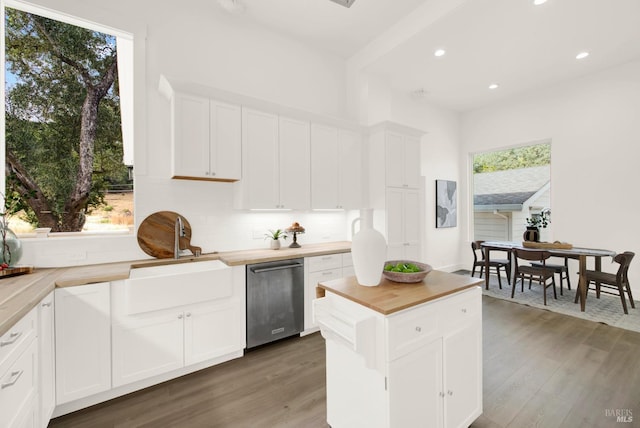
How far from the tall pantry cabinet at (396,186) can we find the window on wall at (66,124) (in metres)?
3.02

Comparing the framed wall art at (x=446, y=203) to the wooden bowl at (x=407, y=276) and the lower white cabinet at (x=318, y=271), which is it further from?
the wooden bowl at (x=407, y=276)

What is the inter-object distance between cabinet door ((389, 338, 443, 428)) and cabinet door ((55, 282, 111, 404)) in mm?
2046

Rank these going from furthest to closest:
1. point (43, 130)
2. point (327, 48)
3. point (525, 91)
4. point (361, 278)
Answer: point (525, 91), point (327, 48), point (43, 130), point (361, 278)

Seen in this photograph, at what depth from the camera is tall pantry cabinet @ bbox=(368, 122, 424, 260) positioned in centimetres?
397

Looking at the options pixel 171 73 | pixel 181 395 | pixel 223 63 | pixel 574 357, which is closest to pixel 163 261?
pixel 181 395

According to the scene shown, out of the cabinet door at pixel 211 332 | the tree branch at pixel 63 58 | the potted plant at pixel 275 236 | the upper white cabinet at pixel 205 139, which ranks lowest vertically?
the cabinet door at pixel 211 332

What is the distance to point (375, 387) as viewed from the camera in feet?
4.71

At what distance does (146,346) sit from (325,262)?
6.12 ft

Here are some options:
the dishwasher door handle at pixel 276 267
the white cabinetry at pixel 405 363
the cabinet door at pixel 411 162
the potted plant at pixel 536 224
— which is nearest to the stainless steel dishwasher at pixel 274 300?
the dishwasher door handle at pixel 276 267

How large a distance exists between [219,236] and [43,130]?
72.3 inches

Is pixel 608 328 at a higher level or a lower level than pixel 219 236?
lower

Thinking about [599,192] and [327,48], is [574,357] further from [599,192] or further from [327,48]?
[327,48]

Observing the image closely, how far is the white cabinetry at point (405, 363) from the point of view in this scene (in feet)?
4.54

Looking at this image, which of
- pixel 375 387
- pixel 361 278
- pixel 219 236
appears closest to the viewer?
pixel 375 387
